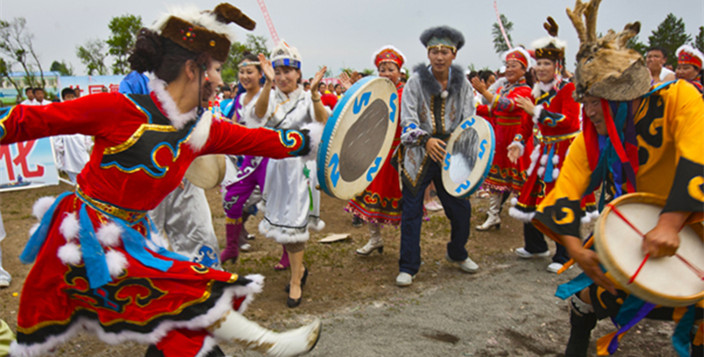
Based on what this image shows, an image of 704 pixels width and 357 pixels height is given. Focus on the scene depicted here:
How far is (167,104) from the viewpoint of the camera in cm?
215

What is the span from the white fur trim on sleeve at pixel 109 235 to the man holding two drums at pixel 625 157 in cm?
186

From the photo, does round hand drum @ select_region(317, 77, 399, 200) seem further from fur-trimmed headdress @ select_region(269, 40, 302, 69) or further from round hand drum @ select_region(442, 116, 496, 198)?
fur-trimmed headdress @ select_region(269, 40, 302, 69)

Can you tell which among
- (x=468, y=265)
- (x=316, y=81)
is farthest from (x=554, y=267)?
(x=316, y=81)

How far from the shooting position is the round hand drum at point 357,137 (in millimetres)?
2828

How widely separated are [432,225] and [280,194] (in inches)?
115

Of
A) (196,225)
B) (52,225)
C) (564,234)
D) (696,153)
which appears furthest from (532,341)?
(52,225)

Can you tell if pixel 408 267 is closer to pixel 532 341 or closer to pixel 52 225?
pixel 532 341

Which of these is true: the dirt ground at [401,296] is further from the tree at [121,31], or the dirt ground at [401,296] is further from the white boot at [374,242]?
the tree at [121,31]

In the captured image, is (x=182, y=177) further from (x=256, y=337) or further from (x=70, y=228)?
(x=256, y=337)

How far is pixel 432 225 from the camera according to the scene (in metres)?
6.41

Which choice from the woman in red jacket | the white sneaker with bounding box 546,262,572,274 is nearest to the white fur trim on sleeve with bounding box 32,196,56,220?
the white sneaker with bounding box 546,262,572,274

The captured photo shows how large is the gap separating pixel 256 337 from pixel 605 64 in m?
1.88

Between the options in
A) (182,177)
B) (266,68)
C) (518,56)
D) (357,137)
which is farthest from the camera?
(518,56)

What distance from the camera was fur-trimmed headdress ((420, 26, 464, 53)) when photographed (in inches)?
170
